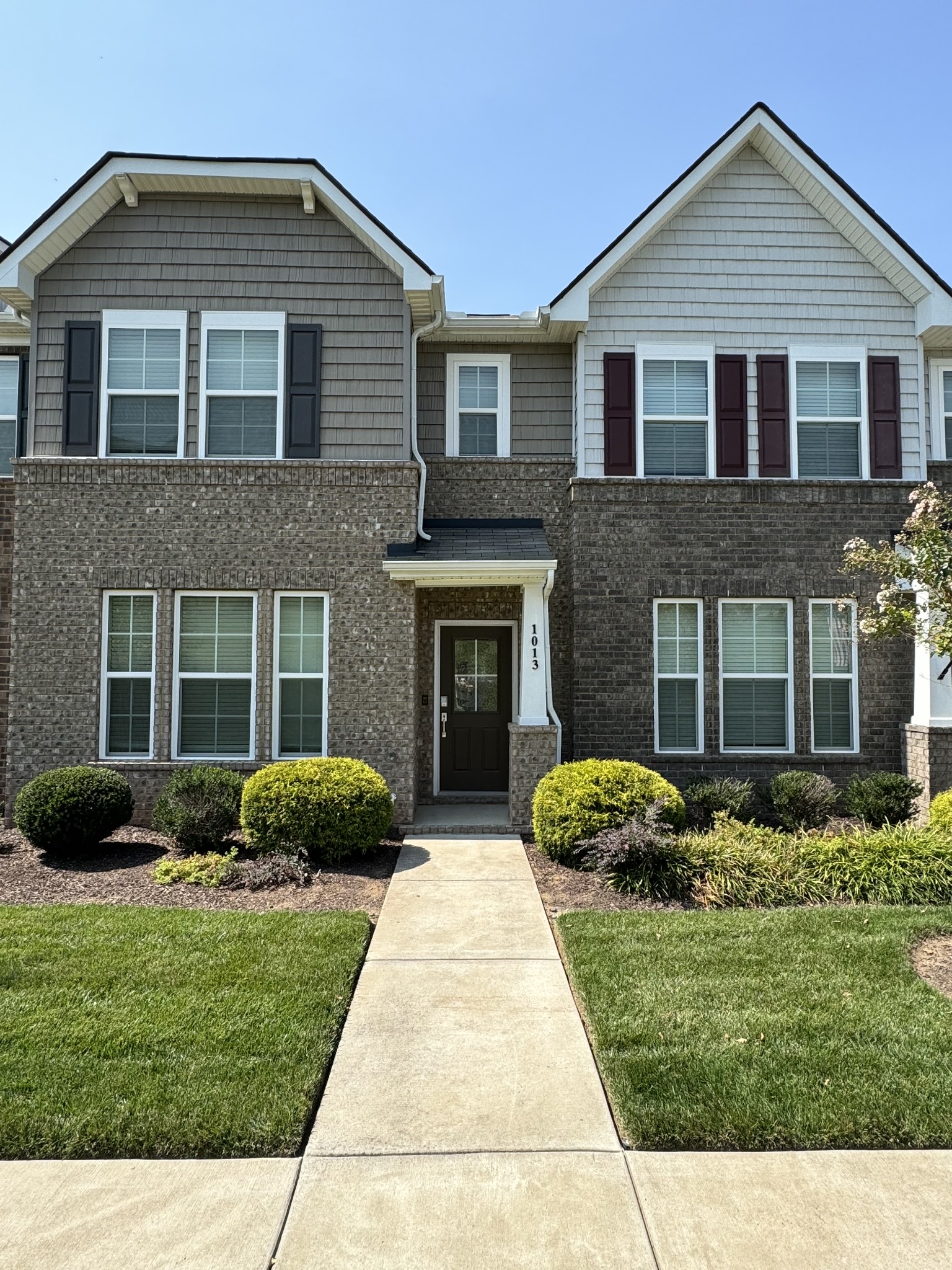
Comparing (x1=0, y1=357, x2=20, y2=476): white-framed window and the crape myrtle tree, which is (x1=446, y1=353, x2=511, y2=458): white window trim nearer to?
the crape myrtle tree

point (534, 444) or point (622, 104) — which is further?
point (534, 444)

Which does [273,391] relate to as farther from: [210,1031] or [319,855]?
[210,1031]

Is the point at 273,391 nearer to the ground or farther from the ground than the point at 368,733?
farther from the ground

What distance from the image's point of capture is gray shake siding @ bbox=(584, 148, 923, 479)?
36.1 feet

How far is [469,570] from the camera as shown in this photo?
9.57 metres

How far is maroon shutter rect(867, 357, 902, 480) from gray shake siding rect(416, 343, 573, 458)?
155 inches

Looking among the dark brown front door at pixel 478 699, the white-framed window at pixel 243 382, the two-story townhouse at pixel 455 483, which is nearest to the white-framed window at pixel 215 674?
the two-story townhouse at pixel 455 483

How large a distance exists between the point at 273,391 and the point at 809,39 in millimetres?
6922

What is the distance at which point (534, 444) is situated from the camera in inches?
452

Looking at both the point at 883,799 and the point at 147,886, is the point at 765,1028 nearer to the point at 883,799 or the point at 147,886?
the point at 147,886

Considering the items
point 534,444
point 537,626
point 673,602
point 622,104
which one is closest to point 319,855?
point 537,626

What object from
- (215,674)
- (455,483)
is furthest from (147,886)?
(455,483)

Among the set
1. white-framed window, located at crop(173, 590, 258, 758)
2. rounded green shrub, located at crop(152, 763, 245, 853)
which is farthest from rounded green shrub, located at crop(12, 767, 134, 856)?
white-framed window, located at crop(173, 590, 258, 758)

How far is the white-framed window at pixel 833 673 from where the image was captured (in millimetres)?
10828
